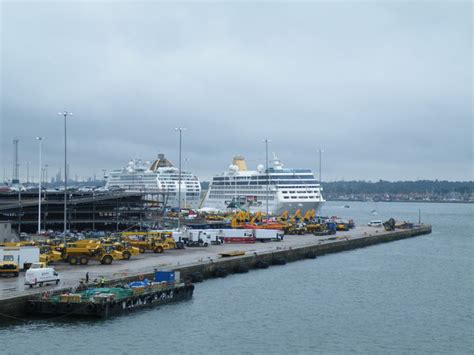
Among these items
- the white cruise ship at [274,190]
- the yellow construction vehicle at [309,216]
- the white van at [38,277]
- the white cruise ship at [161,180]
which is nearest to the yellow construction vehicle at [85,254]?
the white van at [38,277]

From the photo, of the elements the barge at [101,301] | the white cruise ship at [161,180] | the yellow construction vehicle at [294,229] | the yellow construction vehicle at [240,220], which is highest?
the white cruise ship at [161,180]

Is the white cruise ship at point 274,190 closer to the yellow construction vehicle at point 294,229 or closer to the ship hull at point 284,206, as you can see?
the ship hull at point 284,206

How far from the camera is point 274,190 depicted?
3807 inches

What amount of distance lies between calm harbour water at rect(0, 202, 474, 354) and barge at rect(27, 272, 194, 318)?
A: 21.0 inches

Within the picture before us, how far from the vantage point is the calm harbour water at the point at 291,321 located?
81.7 feet

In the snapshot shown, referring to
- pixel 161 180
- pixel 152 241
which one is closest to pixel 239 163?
pixel 161 180

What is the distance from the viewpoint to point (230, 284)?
1532 inches

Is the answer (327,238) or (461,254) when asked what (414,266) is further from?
(327,238)

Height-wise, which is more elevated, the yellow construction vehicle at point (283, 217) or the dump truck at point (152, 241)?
the yellow construction vehicle at point (283, 217)

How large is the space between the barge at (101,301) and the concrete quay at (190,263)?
77 cm

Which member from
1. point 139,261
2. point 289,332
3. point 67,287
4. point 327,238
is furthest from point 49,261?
point 327,238

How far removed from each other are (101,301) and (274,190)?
6986cm

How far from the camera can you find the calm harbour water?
24891 mm

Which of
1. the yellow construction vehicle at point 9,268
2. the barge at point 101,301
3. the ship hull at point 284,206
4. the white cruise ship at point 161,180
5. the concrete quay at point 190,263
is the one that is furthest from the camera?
the white cruise ship at point 161,180
